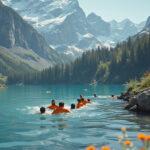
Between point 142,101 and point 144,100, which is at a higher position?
point 144,100

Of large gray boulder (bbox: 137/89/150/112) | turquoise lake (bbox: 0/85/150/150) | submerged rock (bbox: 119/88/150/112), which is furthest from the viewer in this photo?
submerged rock (bbox: 119/88/150/112)

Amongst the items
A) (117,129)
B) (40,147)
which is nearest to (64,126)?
(117,129)

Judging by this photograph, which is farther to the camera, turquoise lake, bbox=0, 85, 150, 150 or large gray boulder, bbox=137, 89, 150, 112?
large gray boulder, bbox=137, 89, 150, 112

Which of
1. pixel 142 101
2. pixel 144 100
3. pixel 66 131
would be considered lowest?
pixel 66 131

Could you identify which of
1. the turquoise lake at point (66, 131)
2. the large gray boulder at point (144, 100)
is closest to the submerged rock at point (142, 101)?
the large gray boulder at point (144, 100)

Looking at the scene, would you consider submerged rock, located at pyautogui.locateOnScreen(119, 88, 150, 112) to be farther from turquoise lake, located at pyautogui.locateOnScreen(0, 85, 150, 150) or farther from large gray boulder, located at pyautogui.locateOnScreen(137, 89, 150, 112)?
turquoise lake, located at pyautogui.locateOnScreen(0, 85, 150, 150)

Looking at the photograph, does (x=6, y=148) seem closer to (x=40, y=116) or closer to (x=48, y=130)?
(x=48, y=130)

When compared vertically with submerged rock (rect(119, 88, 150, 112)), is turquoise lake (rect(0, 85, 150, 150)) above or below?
below

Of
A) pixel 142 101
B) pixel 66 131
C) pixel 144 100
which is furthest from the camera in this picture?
pixel 142 101

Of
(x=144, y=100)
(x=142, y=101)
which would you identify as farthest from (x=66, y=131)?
(x=142, y=101)

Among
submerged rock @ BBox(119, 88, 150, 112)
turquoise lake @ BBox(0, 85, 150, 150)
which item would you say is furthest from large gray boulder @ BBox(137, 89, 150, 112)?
turquoise lake @ BBox(0, 85, 150, 150)

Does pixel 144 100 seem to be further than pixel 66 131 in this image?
Yes

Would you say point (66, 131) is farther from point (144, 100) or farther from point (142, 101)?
point (142, 101)
